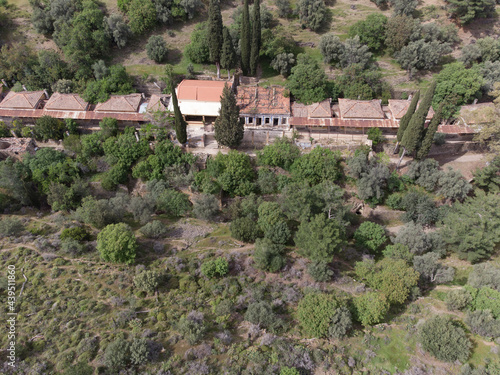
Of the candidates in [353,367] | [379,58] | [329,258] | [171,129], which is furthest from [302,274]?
[379,58]

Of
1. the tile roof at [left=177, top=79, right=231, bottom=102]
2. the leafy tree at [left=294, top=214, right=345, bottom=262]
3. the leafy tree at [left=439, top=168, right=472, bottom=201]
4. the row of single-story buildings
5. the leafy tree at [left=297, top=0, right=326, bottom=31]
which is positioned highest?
the leafy tree at [left=297, top=0, right=326, bottom=31]

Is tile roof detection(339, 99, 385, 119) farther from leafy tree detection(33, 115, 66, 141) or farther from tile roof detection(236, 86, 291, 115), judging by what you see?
leafy tree detection(33, 115, 66, 141)

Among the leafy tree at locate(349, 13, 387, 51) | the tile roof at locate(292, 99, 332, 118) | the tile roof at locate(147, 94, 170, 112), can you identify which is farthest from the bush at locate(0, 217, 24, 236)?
the leafy tree at locate(349, 13, 387, 51)

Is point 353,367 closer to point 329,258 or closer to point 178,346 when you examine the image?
point 329,258

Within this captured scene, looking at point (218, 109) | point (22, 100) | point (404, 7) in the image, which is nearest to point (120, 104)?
point (218, 109)

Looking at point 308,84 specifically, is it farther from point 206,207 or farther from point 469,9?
point 469,9

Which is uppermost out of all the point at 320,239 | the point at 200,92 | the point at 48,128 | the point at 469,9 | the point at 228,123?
the point at 469,9
